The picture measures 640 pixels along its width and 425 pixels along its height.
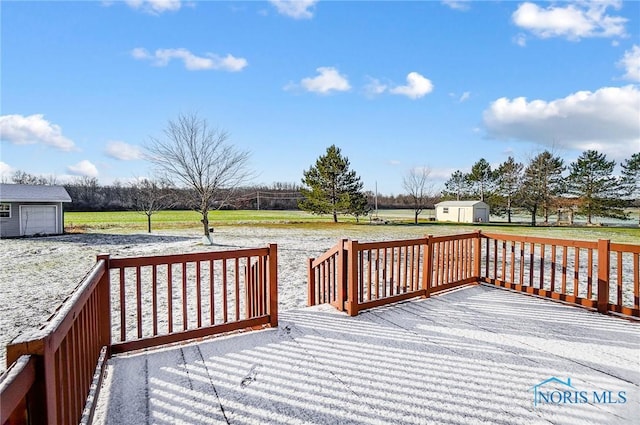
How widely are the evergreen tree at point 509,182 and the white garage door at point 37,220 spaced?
1325 inches

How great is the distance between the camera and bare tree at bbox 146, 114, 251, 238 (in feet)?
49.3

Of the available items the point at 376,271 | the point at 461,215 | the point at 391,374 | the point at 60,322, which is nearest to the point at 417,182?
the point at 461,215

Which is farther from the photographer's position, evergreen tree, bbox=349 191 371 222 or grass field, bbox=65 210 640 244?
evergreen tree, bbox=349 191 371 222

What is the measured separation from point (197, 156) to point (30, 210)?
975 cm

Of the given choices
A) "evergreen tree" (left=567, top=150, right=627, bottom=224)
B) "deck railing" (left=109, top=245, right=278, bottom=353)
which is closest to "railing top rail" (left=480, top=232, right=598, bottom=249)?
"deck railing" (left=109, top=245, right=278, bottom=353)

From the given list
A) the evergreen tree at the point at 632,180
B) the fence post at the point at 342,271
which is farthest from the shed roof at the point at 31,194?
the evergreen tree at the point at 632,180

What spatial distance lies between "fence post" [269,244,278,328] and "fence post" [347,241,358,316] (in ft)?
2.85

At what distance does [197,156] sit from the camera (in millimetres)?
15219

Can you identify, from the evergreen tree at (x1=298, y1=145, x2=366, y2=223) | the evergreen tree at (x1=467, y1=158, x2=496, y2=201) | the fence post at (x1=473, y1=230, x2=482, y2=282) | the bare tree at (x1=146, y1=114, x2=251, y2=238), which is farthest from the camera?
the evergreen tree at (x1=467, y1=158, x2=496, y2=201)

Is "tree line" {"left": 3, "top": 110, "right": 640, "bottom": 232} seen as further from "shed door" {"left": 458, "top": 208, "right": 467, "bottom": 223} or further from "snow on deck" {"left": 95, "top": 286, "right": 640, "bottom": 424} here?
"snow on deck" {"left": 95, "top": 286, "right": 640, "bottom": 424}

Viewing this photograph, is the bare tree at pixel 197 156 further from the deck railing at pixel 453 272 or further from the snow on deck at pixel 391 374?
the snow on deck at pixel 391 374

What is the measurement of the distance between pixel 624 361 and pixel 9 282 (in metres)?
10.0

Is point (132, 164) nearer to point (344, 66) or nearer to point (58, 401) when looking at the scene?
point (344, 66)

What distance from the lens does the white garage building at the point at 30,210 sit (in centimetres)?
1678
